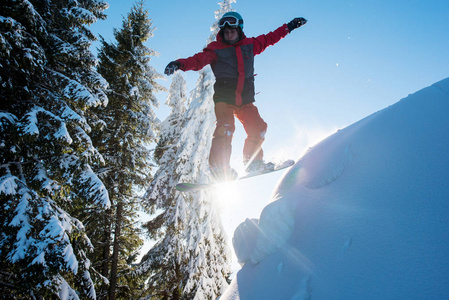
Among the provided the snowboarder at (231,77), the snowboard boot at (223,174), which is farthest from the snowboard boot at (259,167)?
the snowboard boot at (223,174)

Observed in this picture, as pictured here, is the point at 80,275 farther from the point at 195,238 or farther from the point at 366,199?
the point at 366,199

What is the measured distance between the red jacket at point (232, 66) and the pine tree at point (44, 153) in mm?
3537

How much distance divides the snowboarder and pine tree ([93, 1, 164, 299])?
6429 millimetres

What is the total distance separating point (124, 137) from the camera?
916 centimetres

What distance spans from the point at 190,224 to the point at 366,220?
7.69 m

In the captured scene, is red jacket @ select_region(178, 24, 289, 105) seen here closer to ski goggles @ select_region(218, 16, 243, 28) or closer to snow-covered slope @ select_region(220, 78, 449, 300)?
ski goggles @ select_region(218, 16, 243, 28)

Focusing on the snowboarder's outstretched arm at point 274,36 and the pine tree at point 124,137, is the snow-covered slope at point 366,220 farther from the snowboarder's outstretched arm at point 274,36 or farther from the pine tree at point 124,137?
the pine tree at point 124,137

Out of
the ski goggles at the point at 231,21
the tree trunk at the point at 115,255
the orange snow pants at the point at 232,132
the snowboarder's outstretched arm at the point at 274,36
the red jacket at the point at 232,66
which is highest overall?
the ski goggles at the point at 231,21

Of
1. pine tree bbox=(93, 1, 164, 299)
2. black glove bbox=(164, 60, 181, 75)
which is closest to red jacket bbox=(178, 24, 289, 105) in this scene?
black glove bbox=(164, 60, 181, 75)

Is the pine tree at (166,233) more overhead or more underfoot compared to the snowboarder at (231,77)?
more underfoot

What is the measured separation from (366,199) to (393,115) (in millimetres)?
947

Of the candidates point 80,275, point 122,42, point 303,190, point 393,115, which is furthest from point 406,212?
point 122,42

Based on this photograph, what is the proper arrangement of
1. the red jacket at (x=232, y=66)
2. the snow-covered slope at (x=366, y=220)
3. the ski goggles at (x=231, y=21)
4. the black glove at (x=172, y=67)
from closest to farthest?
the snow-covered slope at (x=366, y=220) < the black glove at (x=172, y=67) < the ski goggles at (x=231, y=21) < the red jacket at (x=232, y=66)

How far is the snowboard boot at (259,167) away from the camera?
13.6ft
